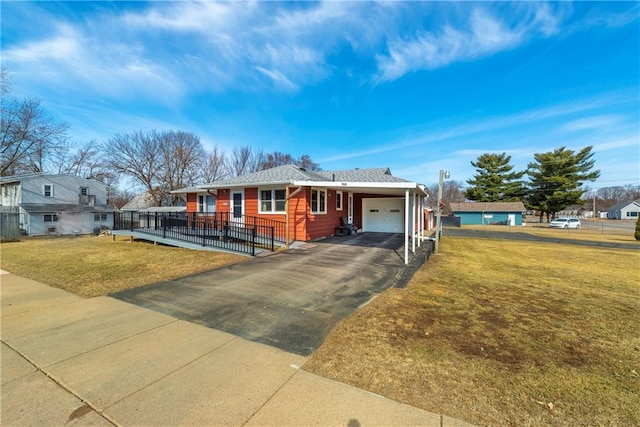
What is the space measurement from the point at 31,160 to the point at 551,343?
44.8 metres

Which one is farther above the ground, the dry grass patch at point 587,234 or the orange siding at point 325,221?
the orange siding at point 325,221

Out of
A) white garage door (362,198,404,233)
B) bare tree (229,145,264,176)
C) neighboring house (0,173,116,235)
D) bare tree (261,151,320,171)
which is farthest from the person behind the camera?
bare tree (261,151,320,171)

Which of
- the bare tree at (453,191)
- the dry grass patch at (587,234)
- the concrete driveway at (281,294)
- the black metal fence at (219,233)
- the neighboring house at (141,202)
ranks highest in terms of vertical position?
the bare tree at (453,191)

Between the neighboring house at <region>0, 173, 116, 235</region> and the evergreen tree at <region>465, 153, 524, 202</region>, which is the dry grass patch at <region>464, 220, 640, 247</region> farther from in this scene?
the neighboring house at <region>0, 173, 116, 235</region>

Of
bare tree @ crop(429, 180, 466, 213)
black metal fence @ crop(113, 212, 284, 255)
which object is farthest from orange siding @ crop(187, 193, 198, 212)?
bare tree @ crop(429, 180, 466, 213)

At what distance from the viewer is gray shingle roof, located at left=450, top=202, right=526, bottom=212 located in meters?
41.8

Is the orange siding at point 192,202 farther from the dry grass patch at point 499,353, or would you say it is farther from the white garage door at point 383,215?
the dry grass patch at point 499,353

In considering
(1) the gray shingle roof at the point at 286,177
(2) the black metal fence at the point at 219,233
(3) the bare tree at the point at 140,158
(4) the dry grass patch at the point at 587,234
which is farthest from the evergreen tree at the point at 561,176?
(3) the bare tree at the point at 140,158

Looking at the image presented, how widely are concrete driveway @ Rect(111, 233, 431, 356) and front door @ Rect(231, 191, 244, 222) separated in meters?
5.12

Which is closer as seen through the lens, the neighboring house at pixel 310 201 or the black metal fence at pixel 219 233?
the black metal fence at pixel 219 233

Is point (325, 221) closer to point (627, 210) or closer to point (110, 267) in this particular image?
point (110, 267)

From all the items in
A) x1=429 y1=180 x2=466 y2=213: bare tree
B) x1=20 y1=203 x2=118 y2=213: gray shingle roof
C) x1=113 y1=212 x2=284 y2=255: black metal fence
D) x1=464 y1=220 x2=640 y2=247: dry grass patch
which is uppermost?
x1=429 y1=180 x2=466 y2=213: bare tree

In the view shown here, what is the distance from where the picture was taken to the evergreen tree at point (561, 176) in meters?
41.3

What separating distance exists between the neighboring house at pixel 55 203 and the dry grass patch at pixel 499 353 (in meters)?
33.1
